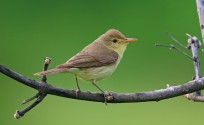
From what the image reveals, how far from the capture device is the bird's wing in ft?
13.7

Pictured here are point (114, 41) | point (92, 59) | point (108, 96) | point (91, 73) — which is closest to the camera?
point (108, 96)

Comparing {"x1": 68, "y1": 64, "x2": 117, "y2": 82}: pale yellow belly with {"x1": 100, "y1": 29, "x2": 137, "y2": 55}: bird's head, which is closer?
{"x1": 68, "y1": 64, "x2": 117, "y2": 82}: pale yellow belly

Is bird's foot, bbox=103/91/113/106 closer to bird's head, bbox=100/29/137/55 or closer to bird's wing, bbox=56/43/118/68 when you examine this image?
bird's wing, bbox=56/43/118/68

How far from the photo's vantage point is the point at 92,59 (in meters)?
4.39

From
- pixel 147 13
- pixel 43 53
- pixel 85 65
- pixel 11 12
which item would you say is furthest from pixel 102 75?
pixel 11 12

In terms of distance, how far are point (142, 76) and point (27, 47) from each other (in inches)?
57.7

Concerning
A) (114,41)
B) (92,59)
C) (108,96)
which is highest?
(114,41)

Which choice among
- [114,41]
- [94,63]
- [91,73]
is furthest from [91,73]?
[114,41]

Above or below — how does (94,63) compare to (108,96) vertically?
above

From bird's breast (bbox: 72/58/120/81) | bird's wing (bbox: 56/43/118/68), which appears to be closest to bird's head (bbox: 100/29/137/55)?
bird's wing (bbox: 56/43/118/68)

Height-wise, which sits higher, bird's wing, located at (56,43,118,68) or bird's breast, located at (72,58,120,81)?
bird's wing, located at (56,43,118,68)

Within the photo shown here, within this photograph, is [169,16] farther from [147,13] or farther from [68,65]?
[68,65]

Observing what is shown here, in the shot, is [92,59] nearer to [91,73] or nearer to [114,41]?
[91,73]

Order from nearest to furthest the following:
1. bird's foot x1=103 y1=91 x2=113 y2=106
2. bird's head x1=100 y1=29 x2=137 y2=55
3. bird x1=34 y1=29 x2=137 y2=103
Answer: bird's foot x1=103 y1=91 x2=113 y2=106
bird x1=34 y1=29 x2=137 y2=103
bird's head x1=100 y1=29 x2=137 y2=55
